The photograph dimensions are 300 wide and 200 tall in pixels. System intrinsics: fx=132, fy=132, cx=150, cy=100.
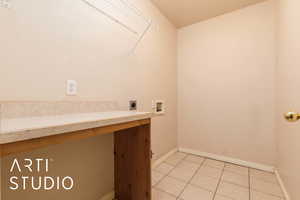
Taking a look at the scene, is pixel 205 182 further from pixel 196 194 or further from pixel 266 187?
pixel 266 187

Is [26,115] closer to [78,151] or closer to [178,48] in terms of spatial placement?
[78,151]

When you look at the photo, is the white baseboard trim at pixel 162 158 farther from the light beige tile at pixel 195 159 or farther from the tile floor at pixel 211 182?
the light beige tile at pixel 195 159

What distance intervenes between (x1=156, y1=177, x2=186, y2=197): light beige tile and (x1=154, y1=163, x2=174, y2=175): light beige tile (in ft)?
0.49

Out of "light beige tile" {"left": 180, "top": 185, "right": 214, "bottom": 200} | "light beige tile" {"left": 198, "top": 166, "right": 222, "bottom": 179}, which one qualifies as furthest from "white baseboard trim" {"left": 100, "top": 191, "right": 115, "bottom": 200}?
"light beige tile" {"left": 198, "top": 166, "right": 222, "bottom": 179}

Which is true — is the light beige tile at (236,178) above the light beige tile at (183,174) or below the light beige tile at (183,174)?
below

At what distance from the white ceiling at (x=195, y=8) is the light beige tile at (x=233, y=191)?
87.3 inches

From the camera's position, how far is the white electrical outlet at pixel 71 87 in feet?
3.07

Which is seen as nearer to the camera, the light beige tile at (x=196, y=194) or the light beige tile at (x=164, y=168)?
the light beige tile at (x=196, y=194)

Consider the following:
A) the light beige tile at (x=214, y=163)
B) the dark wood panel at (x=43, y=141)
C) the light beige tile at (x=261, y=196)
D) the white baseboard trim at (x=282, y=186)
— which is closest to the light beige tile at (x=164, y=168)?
the light beige tile at (x=214, y=163)

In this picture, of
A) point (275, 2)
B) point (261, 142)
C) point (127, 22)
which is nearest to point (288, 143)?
point (261, 142)

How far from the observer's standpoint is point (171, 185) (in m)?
1.41

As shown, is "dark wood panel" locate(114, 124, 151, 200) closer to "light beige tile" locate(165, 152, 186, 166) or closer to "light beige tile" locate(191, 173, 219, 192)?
"light beige tile" locate(191, 173, 219, 192)

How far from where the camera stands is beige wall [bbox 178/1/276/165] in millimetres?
1693

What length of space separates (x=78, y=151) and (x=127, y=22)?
1.30 meters
